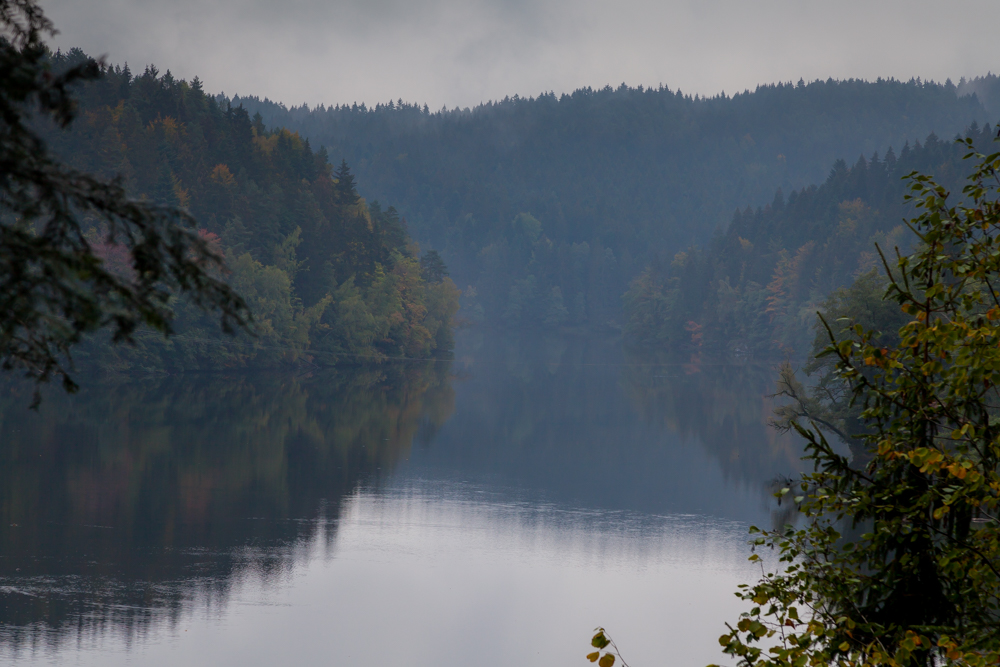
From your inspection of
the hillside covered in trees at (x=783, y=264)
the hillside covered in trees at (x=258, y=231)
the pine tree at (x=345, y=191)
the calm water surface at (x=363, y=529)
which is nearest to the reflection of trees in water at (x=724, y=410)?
the calm water surface at (x=363, y=529)

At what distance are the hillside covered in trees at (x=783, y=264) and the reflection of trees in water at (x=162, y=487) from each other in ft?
221

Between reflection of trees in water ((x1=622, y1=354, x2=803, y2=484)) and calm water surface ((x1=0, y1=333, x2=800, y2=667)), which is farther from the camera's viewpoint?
reflection of trees in water ((x1=622, y1=354, x2=803, y2=484))

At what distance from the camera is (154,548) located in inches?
1070

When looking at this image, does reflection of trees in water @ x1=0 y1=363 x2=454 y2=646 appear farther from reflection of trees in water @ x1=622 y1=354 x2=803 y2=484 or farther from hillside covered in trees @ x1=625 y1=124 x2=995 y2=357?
hillside covered in trees @ x1=625 y1=124 x2=995 y2=357

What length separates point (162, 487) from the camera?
35062 mm

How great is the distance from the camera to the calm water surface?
859 inches

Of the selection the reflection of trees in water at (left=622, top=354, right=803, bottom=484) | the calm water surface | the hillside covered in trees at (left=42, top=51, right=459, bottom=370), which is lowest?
the calm water surface

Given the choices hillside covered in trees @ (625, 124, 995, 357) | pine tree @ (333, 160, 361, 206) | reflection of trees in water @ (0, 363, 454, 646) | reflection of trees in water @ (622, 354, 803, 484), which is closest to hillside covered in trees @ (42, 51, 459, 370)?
pine tree @ (333, 160, 361, 206)

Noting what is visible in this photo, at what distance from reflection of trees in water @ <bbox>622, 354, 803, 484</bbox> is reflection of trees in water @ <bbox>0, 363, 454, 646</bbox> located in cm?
1550

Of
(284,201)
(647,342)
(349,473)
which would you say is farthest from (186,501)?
(647,342)

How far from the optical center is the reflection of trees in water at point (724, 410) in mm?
48250

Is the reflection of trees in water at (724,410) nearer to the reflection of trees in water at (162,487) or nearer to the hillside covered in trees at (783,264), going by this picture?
the reflection of trees in water at (162,487)

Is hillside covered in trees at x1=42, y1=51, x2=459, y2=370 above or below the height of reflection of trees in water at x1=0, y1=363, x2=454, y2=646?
above

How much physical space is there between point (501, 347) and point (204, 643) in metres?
118
